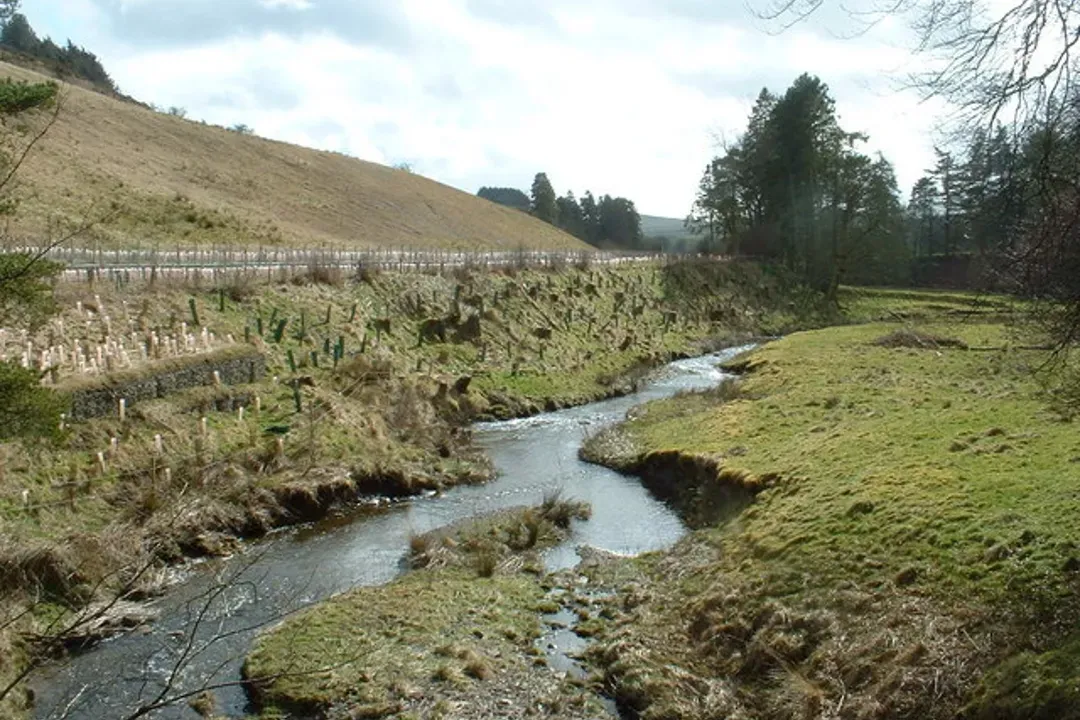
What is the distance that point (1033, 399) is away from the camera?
21609 millimetres

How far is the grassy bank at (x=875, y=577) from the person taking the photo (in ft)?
35.6

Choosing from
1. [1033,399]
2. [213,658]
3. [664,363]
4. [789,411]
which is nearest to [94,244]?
[664,363]

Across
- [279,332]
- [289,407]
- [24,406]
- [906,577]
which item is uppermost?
[24,406]

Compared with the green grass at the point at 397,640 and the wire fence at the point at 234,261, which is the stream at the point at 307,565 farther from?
the wire fence at the point at 234,261

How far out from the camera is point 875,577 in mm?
13453

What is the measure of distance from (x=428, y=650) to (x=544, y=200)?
115 m

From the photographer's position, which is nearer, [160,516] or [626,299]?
[160,516]

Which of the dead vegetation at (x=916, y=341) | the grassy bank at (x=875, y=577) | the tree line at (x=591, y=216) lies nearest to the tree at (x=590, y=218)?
the tree line at (x=591, y=216)

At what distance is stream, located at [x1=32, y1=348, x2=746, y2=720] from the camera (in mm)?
12336

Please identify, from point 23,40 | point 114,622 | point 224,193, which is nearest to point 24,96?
point 114,622

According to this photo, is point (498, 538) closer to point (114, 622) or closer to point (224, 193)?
point (114, 622)

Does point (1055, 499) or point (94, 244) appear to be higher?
point (94, 244)

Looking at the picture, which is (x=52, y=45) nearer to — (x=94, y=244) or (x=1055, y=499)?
(x=94, y=244)

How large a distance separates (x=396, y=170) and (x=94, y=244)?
232ft
